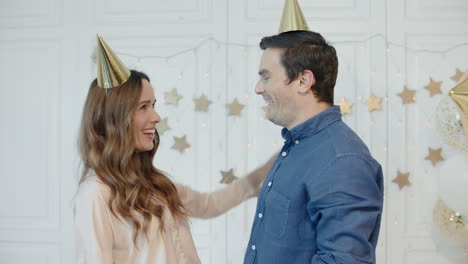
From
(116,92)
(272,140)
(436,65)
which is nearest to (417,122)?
(436,65)

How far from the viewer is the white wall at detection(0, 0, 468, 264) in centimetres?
277

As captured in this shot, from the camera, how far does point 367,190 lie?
1211 millimetres

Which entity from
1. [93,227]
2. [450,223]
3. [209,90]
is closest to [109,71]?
[93,227]

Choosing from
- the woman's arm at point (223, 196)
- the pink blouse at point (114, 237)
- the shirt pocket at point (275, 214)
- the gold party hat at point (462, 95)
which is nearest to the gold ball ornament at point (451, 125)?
the gold party hat at point (462, 95)

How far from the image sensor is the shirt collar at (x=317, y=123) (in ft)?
4.60

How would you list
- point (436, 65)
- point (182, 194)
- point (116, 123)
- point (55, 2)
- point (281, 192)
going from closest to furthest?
point (281, 192) < point (116, 123) < point (182, 194) < point (436, 65) < point (55, 2)

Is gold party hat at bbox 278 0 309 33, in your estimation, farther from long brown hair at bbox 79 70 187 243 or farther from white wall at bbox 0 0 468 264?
white wall at bbox 0 0 468 264

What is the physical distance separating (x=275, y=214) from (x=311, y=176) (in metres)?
0.19

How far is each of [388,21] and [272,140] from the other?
3.35ft

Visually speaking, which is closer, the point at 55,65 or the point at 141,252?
the point at 141,252

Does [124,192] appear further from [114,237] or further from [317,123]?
[317,123]

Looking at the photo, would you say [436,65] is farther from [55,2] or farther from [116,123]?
[55,2]

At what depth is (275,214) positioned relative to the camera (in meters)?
1.40

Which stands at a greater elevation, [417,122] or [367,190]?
[417,122]
